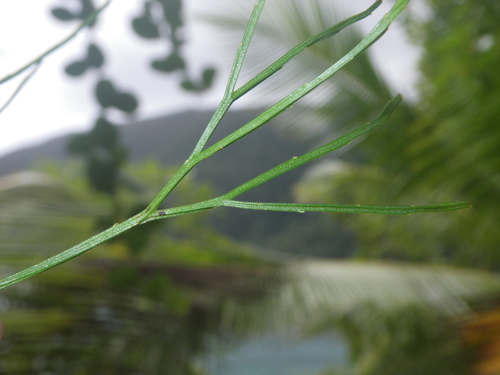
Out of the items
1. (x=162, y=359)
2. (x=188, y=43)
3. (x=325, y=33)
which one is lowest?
(x=325, y=33)

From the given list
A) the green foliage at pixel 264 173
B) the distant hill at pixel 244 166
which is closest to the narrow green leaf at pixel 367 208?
the green foliage at pixel 264 173

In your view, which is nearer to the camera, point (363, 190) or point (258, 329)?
point (258, 329)

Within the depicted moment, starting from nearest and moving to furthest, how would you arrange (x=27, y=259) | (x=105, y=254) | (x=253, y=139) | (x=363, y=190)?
1. (x=27, y=259)
2. (x=105, y=254)
3. (x=363, y=190)
4. (x=253, y=139)

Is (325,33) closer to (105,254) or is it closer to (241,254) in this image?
(105,254)

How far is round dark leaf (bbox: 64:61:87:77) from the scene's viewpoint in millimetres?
509

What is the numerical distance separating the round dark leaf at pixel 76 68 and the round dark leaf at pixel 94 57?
1cm

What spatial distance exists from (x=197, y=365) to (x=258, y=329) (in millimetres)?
304

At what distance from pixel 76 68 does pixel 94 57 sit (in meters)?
0.04

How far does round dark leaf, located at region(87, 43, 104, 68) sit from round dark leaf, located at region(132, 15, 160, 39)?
0.06m

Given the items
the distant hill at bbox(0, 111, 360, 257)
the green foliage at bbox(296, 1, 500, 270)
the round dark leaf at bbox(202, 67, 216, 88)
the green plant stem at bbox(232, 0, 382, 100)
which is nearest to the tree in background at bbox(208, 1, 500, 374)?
the green foliage at bbox(296, 1, 500, 270)

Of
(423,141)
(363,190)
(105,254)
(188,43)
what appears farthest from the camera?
(363,190)

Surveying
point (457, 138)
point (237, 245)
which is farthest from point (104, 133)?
point (237, 245)

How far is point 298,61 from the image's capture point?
→ 1.72 metres

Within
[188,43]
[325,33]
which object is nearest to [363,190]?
[188,43]
